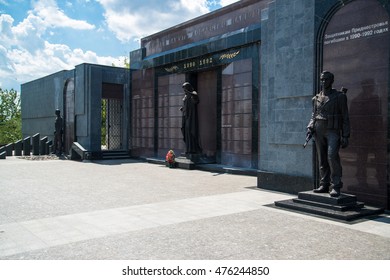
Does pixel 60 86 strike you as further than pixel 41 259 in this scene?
Yes

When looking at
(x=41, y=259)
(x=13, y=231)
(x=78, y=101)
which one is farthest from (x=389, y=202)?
(x=78, y=101)

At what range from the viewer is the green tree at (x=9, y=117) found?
171ft

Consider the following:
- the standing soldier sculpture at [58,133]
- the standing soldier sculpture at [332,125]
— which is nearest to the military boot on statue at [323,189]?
the standing soldier sculpture at [332,125]

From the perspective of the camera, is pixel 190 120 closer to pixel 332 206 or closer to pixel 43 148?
pixel 332 206

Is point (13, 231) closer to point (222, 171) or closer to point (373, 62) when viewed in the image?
point (373, 62)

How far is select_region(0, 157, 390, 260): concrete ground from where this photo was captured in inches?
198

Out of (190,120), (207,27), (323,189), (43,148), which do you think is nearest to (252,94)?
(190,120)

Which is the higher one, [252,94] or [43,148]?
[252,94]

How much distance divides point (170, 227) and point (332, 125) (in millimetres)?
3993

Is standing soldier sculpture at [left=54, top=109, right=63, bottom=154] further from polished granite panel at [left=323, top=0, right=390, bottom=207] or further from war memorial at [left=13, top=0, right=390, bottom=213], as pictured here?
polished granite panel at [left=323, top=0, right=390, bottom=207]

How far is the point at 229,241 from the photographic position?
5523 millimetres

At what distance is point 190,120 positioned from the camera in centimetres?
1662

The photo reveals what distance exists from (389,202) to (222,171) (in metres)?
7.86

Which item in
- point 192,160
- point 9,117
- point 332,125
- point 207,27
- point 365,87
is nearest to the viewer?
point 332,125
